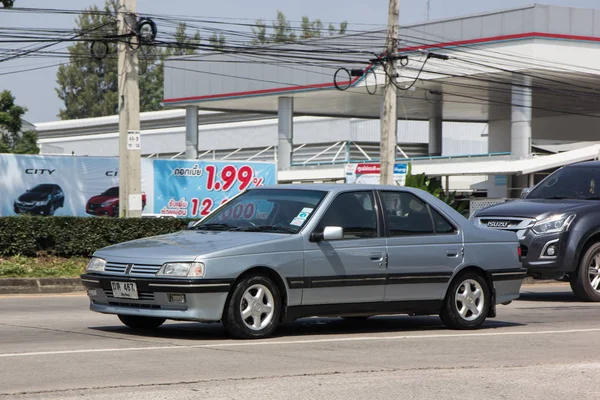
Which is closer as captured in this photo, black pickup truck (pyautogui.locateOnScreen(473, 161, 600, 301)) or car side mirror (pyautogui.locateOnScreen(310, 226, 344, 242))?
car side mirror (pyautogui.locateOnScreen(310, 226, 344, 242))

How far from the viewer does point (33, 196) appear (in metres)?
29.5

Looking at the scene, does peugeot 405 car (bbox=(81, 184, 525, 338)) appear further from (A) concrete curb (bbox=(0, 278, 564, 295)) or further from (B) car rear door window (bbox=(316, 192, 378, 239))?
(A) concrete curb (bbox=(0, 278, 564, 295))

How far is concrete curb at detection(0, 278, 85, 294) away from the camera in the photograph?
1673 cm

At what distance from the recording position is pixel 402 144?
7269 cm

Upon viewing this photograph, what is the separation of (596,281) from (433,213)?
5.73 meters

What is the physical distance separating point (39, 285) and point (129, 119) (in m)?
5.60

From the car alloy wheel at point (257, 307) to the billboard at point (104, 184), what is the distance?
2039 centimetres

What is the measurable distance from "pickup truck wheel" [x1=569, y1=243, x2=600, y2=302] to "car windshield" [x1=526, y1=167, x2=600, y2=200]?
914 mm

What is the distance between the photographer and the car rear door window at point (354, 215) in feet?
34.4

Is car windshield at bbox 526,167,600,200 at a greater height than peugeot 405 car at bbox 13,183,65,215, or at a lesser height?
greater

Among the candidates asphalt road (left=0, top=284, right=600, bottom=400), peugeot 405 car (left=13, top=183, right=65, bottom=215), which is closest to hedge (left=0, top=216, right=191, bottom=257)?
asphalt road (left=0, top=284, right=600, bottom=400)

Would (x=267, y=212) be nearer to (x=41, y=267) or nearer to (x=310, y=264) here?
(x=310, y=264)

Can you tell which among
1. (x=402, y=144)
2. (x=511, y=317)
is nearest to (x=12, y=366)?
(x=511, y=317)

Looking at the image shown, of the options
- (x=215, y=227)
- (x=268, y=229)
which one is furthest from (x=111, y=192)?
(x=268, y=229)
